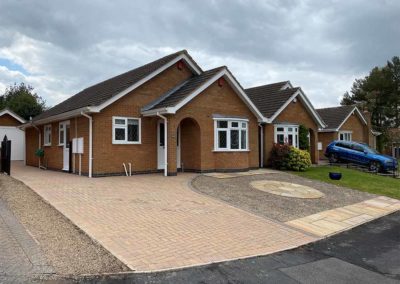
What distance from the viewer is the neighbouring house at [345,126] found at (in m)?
30.9

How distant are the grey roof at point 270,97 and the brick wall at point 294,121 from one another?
1.85ft

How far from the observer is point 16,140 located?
29.8 meters

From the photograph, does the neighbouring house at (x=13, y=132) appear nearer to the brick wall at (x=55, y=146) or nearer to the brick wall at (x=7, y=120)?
the brick wall at (x=7, y=120)

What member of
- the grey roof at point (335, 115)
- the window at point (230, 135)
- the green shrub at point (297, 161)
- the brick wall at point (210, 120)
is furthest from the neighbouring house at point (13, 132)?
the grey roof at point (335, 115)

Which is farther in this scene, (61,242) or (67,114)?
(67,114)

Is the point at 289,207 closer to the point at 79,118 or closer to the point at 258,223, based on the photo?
the point at 258,223

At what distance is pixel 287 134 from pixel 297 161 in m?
3.12

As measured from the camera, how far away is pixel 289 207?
10.5 m

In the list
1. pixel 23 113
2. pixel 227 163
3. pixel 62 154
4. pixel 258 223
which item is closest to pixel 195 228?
pixel 258 223

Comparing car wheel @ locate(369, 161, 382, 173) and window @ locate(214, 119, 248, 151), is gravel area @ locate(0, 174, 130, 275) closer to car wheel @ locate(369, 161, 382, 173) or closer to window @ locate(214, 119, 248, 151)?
window @ locate(214, 119, 248, 151)

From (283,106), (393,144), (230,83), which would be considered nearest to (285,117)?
(283,106)

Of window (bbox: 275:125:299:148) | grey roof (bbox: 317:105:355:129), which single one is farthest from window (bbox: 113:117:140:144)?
grey roof (bbox: 317:105:355:129)

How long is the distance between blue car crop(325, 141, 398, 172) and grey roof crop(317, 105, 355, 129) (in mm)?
5725

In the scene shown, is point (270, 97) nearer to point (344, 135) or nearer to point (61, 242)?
point (344, 135)
